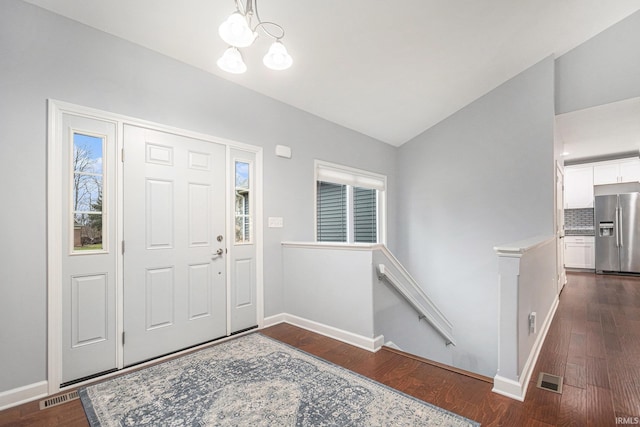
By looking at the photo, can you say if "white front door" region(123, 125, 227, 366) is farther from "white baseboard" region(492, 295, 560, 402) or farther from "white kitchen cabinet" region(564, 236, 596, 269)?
"white kitchen cabinet" region(564, 236, 596, 269)

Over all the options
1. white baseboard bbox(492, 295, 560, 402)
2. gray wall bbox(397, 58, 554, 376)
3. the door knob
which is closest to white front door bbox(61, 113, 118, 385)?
the door knob

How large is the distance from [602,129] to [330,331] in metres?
5.23

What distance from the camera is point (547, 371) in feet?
7.61

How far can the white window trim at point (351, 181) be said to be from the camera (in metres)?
4.03

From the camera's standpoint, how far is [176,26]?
7.91 feet

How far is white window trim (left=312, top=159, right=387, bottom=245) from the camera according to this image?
4.03 meters

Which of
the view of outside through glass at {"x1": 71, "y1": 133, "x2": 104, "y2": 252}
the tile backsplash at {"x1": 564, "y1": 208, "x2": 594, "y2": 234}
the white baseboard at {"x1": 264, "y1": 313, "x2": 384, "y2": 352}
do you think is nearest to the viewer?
the view of outside through glass at {"x1": 71, "y1": 133, "x2": 104, "y2": 252}

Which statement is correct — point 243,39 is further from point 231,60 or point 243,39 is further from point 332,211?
point 332,211

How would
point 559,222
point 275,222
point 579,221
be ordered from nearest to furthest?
1. point 275,222
2. point 559,222
3. point 579,221

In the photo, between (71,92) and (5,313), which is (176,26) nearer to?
(71,92)

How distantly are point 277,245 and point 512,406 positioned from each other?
2.57 m

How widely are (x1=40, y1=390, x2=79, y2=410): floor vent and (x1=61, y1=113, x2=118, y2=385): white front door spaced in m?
0.13

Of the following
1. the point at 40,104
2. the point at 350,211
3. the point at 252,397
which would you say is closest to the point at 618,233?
the point at 350,211

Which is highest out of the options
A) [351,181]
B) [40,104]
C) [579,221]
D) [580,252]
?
[40,104]
